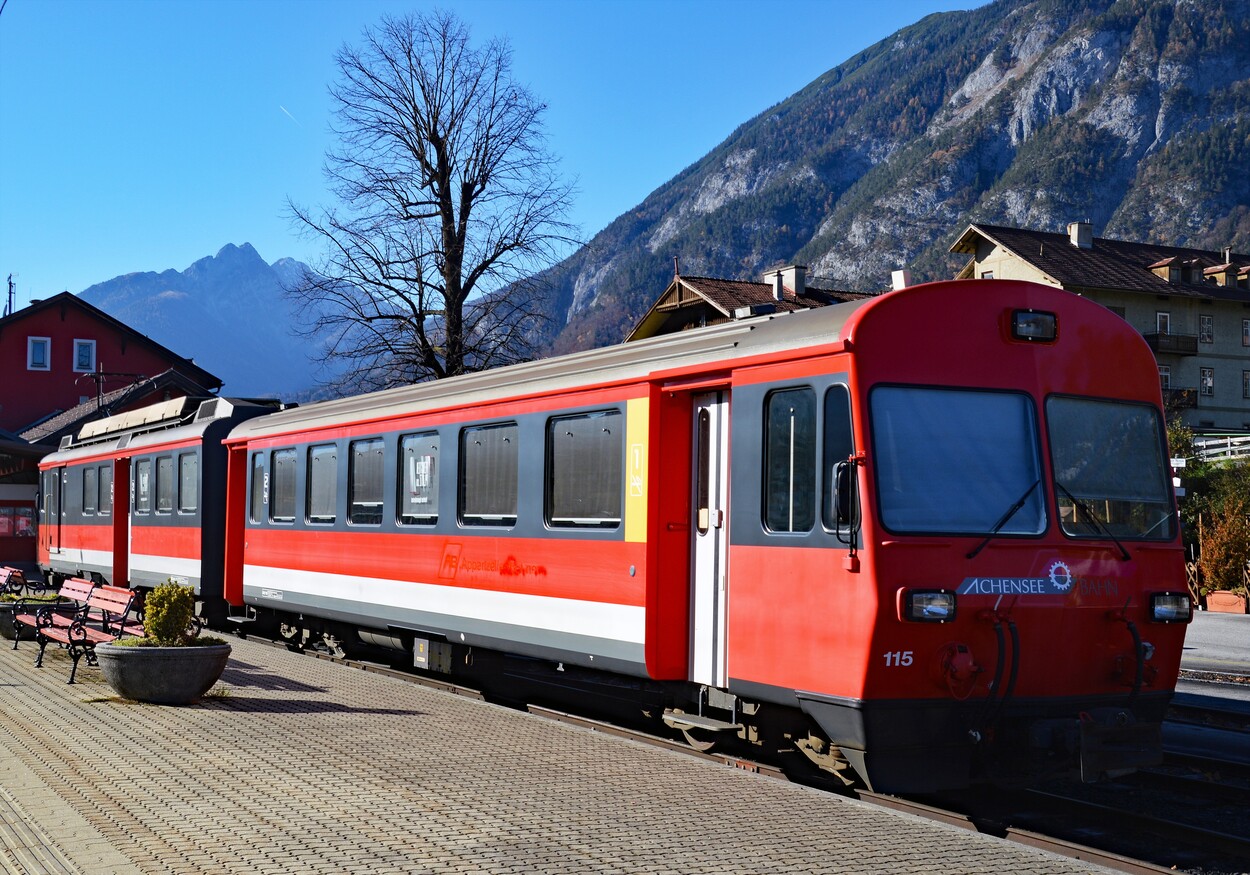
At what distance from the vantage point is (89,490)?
25359 mm

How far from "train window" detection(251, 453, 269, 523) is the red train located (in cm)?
731

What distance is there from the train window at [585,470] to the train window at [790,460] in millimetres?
1596

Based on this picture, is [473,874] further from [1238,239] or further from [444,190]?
[1238,239]

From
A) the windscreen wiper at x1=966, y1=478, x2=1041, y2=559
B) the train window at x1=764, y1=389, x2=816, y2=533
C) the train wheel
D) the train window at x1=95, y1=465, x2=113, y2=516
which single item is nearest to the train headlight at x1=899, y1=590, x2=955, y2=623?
the windscreen wiper at x1=966, y1=478, x2=1041, y2=559

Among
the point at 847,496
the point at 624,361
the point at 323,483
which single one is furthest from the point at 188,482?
the point at 847,496

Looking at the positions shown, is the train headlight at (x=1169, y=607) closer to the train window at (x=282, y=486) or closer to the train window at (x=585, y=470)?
the train window at (x=585, y=470)

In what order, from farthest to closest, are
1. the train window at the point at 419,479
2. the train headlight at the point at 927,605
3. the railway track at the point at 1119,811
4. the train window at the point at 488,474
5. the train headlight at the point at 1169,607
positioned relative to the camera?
1. the train window at the point at 419,479
2. the train window at the point at 488,474
3. the train headlight at the point at 1169,607
4. the train headlight at the point at 927,605
5. the railway track at the point at 1119,811

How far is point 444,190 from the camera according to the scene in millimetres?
31141

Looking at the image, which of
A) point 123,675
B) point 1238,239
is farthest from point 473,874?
point 1238,239

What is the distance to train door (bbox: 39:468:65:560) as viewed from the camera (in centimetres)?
2783

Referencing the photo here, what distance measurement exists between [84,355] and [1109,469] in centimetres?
6032

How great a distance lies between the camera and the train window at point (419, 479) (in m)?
12.7

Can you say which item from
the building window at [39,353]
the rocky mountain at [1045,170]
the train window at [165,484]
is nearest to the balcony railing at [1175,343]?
the building window at [39,353]

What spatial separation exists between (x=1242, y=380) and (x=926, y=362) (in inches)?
2467
